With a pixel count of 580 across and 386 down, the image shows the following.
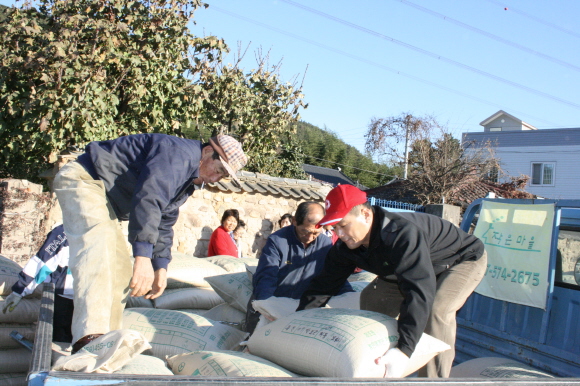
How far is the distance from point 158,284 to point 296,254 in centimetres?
110

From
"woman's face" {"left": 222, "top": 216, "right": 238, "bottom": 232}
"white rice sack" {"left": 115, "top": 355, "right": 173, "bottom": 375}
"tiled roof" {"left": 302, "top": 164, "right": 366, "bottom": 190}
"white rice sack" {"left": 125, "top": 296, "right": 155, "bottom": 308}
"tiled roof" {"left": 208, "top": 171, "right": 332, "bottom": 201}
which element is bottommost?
"white rice sack" {"left": 125, "top": 296, "right": 155, "bottom": 308}

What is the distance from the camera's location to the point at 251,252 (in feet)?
27.6

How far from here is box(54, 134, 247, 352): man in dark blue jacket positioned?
213cm

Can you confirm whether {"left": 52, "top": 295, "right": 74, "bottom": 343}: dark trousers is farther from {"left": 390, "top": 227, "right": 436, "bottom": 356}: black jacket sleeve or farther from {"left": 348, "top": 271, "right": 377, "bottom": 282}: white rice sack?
{"left": 348, "top": 271, "right": 377, "bottom": 282}: white rice sack

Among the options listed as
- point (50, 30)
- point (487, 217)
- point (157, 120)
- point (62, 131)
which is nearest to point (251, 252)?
point (157, 120)

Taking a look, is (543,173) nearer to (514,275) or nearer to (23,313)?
(514,275)

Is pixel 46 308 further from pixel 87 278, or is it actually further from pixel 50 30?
pixel 50 30

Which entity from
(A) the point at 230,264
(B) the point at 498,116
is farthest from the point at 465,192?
(B) the point at 498,116

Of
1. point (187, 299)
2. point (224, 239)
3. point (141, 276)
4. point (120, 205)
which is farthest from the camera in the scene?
point (224, 239)

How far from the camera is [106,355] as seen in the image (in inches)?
61.4

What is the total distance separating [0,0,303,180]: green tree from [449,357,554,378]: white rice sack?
5.84m

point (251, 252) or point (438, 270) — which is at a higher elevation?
point (438, 270)

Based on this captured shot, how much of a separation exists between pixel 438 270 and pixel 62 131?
585 centimetres

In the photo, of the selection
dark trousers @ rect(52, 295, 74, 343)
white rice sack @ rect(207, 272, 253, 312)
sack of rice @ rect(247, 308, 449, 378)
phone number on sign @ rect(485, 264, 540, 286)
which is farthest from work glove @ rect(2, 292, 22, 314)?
phone number on sign @ rect(485, 264, 540, 286)
